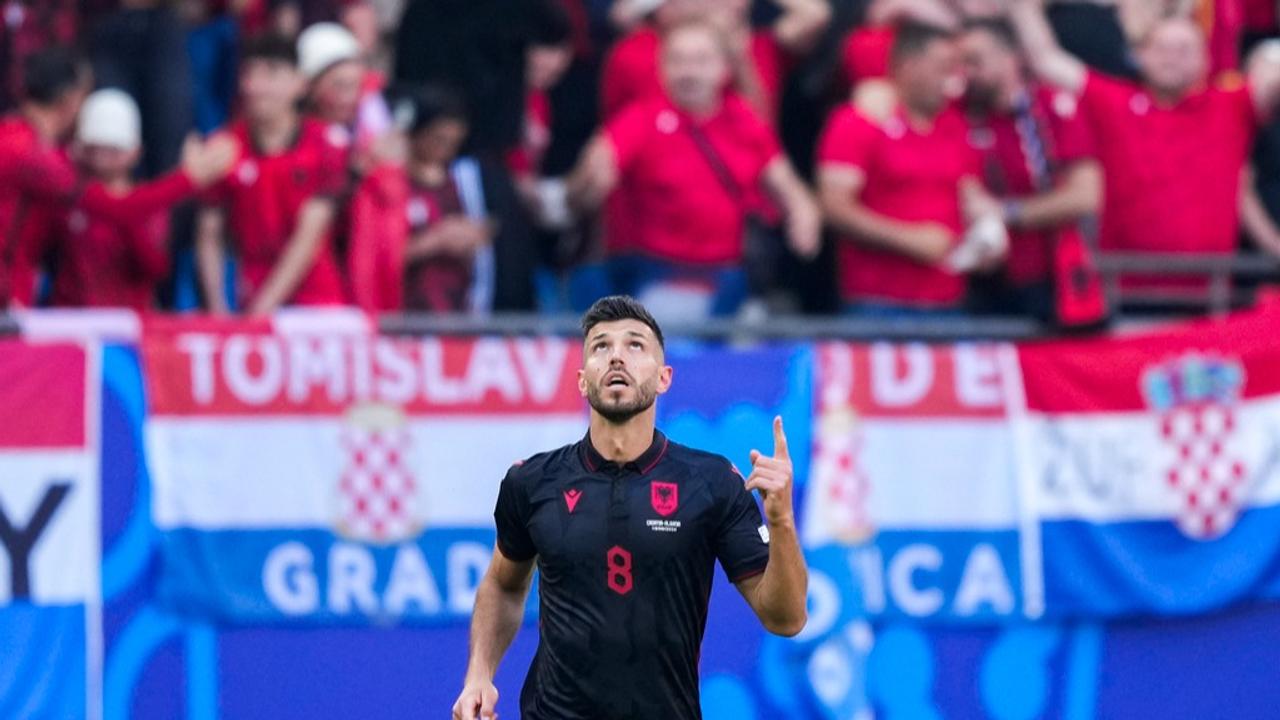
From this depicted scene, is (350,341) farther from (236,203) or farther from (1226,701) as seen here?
(1226,701)

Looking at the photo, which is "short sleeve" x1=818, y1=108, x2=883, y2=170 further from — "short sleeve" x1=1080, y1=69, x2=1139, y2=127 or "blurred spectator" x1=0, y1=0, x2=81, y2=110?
"blurred spectator" x1=0, y1=0, x2=81, y2=110

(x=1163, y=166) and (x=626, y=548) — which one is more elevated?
(x=1163, y=166)

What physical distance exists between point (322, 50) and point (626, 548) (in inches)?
189

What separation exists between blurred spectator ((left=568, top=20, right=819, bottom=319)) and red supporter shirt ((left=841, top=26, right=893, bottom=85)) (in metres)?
0.78

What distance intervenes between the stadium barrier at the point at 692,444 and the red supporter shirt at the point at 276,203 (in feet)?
1.89

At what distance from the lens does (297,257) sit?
10.6 meters

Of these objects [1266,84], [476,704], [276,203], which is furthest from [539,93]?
[476,704]

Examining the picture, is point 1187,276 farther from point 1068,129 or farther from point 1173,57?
point 1173,57

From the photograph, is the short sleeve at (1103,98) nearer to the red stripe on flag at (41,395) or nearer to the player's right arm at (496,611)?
the red stripe on flag at (41,395)

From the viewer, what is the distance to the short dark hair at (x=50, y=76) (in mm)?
10328

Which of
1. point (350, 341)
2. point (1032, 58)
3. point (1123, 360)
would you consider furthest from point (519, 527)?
point (1032, 58)

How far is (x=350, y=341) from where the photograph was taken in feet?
33.2

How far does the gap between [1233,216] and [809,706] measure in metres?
3.54

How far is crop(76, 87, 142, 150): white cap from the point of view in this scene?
10398 millimetres
